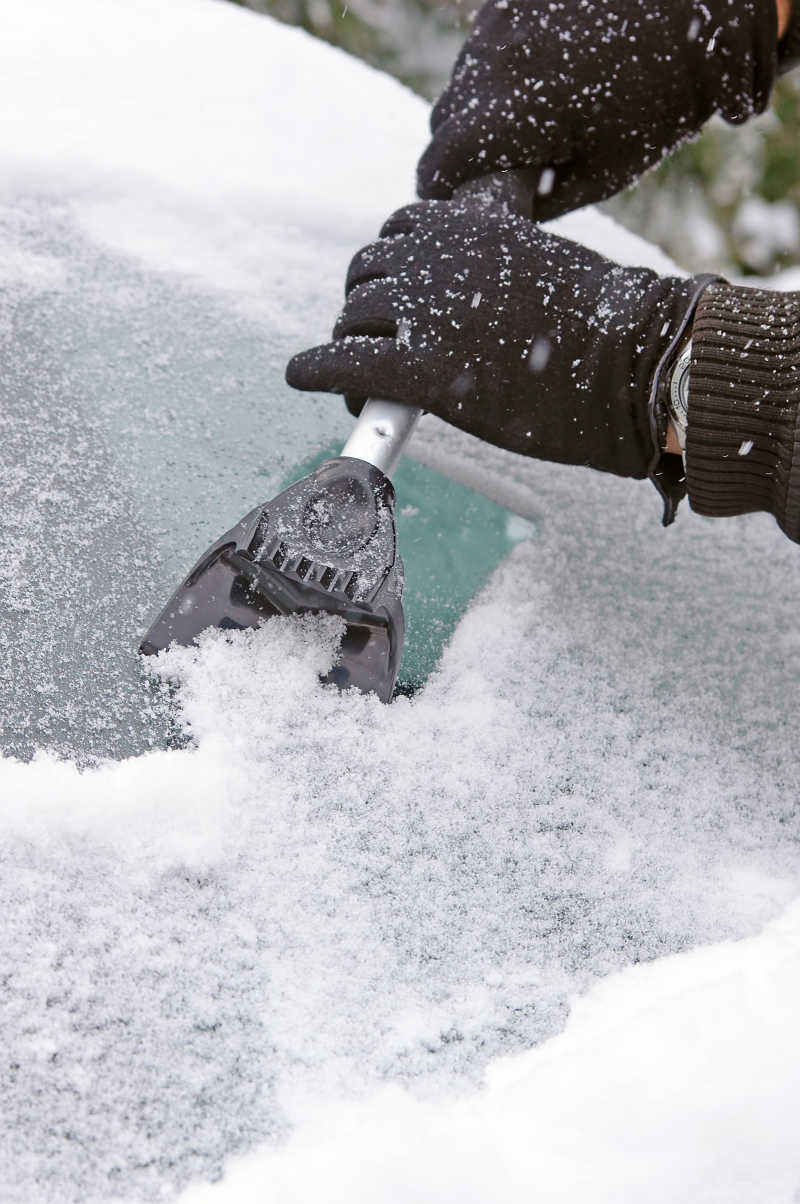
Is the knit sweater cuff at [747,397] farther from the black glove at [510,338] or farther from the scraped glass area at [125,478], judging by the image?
the scraped glass area at [125,478]

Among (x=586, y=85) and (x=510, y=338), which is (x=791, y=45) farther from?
(x=510, y=338)

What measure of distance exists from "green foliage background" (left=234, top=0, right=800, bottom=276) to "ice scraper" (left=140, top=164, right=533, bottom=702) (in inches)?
112

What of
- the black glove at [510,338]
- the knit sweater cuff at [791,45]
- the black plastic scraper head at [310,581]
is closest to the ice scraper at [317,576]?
the black plastic scraper head at [310,581]

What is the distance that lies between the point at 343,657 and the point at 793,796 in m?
0.40

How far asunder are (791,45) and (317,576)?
0.98 m

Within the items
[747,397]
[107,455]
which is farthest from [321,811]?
[747,397]

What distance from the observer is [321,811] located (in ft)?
2.70

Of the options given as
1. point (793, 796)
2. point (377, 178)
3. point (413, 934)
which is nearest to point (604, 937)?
point (413, 934)

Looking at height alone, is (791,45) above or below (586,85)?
above

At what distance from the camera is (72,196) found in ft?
4.18

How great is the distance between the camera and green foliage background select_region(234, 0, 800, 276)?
3.39 meters

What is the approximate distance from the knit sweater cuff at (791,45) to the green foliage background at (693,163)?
2082 mm

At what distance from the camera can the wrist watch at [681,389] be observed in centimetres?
101

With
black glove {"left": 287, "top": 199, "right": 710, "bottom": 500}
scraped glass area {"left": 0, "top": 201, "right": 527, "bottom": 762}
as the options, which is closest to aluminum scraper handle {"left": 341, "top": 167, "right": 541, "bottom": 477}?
black glove {"left": 287, "top": 199, "right": 710, "bottom": 500}
